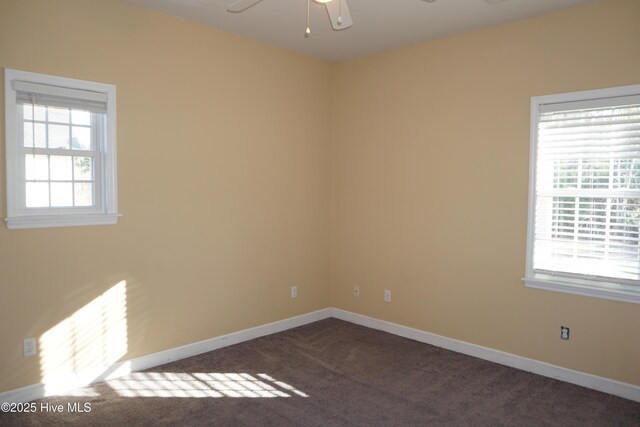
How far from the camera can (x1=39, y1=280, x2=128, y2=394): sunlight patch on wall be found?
10.3 feet

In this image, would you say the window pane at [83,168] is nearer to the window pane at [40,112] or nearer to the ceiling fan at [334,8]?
the window pane at [40,112]

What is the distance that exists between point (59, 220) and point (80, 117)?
743 mm

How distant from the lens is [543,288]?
3.57 metres

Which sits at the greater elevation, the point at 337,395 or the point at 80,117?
the point at 80,117

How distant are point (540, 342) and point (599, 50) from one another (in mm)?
2192

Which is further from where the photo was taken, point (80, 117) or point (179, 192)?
point (179, 192)

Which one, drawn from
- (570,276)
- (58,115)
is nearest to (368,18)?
(58,115)

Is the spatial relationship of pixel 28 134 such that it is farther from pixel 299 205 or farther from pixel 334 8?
pixel 299 205

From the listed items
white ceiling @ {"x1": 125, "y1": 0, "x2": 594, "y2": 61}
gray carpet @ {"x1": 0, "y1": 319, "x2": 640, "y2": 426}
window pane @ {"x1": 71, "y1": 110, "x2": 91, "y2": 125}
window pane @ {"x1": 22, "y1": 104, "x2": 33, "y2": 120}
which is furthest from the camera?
white ceiling @ {"x1": 125, "y1": 0, "x2": 594, "y2": 61}

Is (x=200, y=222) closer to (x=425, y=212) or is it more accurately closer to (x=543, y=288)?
(x=425, y=212)

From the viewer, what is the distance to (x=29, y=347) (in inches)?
120

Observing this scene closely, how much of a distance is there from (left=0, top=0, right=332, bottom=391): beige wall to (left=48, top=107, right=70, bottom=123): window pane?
0.80 ft

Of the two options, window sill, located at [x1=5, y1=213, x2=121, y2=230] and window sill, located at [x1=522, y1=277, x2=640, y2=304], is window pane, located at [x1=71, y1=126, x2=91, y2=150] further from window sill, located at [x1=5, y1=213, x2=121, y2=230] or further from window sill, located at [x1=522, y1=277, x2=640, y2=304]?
window sill, located at [x1=522, y1=277, x2=640, y2=304]

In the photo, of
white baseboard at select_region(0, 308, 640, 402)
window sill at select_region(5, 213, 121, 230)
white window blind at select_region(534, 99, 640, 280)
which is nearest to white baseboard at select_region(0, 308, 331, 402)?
white baseboard at select_region(0, 308, 640, 402)
